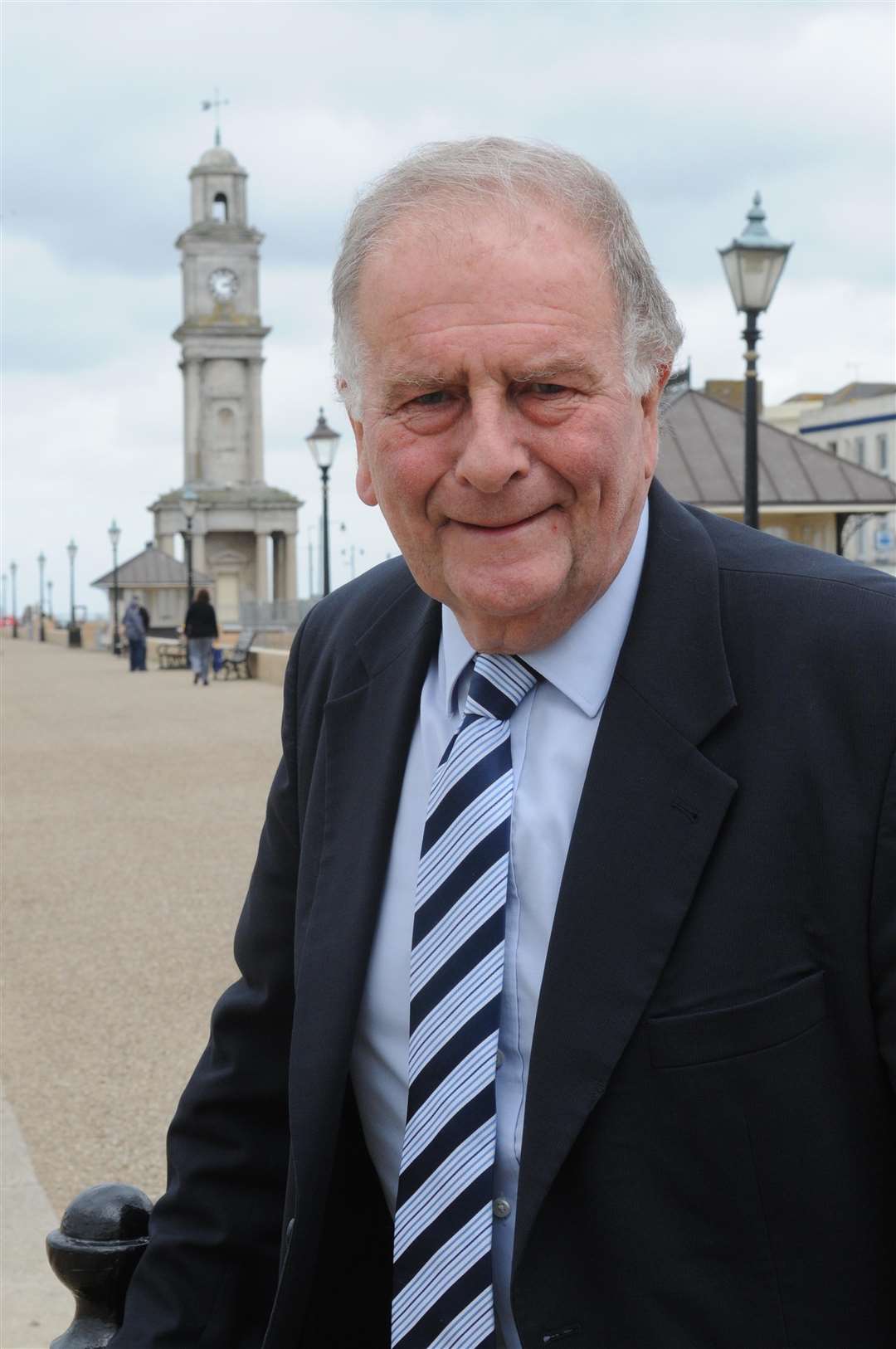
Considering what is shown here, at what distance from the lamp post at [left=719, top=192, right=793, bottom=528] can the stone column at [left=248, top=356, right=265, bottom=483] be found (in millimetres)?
76204

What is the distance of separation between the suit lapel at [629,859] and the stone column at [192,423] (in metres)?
86.8

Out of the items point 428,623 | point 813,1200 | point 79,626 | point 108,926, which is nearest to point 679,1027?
point 813,1200

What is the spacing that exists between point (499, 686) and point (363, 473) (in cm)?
37

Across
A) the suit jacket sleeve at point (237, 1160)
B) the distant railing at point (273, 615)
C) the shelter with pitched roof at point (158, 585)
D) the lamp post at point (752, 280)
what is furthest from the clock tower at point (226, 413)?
the suit jacket sleeve at point (237, 1160)

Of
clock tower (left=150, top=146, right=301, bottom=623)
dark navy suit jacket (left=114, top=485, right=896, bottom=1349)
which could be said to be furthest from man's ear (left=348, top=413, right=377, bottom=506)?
clock tower (left=150, top=146, right=301, bottom=623)

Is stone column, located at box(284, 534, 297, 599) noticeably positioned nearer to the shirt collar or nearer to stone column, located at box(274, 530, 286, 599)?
stone column, located at box(274, 530, 286, 599)

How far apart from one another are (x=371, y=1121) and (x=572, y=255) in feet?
3.89

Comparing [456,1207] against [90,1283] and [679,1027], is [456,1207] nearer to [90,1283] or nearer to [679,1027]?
[679,1027]

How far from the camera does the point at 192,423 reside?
88375 mm

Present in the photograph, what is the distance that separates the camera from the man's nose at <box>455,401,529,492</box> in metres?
2.00

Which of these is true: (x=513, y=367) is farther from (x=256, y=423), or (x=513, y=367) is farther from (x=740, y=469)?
(x=256, y=423)

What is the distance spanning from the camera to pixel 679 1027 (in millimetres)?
1852

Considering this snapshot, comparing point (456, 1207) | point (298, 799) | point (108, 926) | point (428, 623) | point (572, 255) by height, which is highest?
point (572, 255)

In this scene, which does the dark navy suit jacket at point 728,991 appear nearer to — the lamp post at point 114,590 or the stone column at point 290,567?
the lamp post at point 114,590
